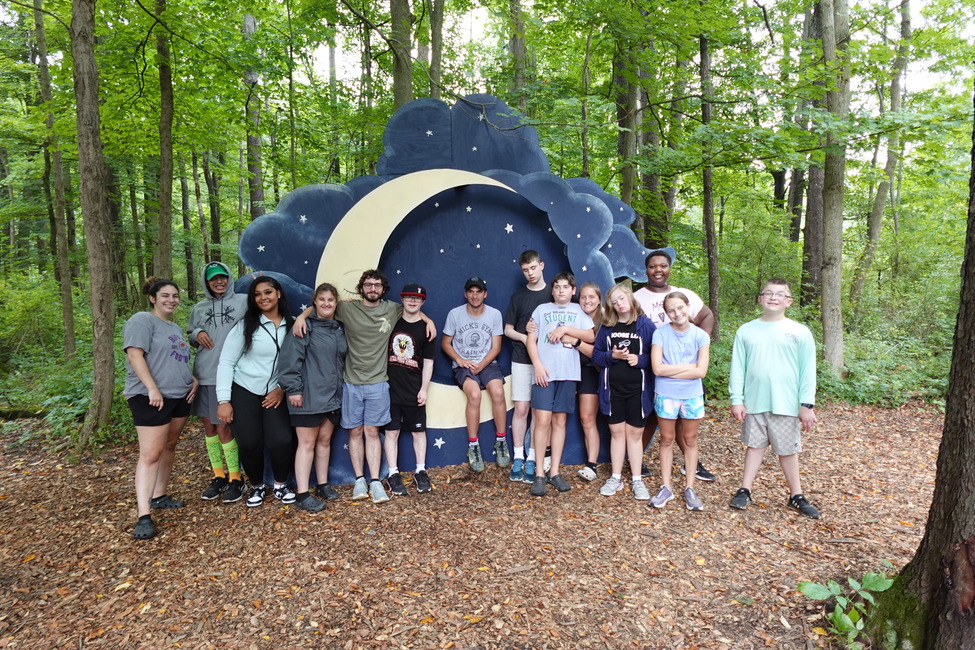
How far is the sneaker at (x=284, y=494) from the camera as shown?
3.74 m

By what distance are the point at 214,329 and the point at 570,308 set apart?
2.71 metres

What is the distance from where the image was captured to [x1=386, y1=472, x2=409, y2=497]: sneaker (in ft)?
12.8

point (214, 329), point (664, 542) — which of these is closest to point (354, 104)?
point (214, 329)

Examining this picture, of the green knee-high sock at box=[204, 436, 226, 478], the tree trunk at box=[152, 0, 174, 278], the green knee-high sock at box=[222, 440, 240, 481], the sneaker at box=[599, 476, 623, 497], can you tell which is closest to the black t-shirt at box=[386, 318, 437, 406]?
the green knee-high sock at box=[222, 440, 240, 481]

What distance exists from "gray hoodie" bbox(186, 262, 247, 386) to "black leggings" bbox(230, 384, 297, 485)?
29 cm

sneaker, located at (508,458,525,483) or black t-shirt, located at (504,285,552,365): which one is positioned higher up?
black t-shirt, located at (504,285,552,365)

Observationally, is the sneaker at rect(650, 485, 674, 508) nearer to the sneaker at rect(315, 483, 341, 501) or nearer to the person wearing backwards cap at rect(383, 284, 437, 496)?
the person wearing backwards cap at rect(383, 284, 437, 496)

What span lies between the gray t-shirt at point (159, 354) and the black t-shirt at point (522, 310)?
8.04 feet

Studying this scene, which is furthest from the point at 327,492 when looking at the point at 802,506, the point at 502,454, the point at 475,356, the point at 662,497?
the point at 802,506

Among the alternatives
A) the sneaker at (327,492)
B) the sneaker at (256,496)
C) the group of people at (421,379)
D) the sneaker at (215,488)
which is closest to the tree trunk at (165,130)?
the group of people at (421,379)

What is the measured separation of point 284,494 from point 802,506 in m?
3.82

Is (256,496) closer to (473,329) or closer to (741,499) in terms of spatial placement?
(473,329)

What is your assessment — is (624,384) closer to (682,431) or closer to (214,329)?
(682,431)

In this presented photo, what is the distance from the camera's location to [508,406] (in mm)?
4441
